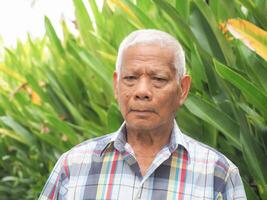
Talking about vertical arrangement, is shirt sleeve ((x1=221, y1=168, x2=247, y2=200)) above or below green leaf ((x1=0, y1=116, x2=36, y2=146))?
below

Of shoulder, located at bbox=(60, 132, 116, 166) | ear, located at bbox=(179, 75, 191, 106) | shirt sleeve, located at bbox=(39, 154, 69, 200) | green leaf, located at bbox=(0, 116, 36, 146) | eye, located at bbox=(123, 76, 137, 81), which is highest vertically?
green leaf, located at bbox=(0, 116, 36, 146)

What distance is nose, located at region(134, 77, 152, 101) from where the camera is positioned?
198 centimetres

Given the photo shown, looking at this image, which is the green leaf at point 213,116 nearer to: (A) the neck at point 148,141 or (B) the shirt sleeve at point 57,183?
(A) the neck at point 148,141

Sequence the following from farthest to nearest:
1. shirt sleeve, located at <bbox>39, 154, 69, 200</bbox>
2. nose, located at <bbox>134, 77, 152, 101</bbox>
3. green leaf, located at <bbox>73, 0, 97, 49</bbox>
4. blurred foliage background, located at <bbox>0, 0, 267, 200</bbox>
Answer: green leaf, located at <bbox>73, 0, 97, 49</bbox> → blurred foliage background, located at <bbox>0, 0, 267, 200</bbox> → shirt sleeve, located at <bbox>39, 154, 69, 200</bbox> → nose, located at <bbox>134, 77, 152, 101</bbox>

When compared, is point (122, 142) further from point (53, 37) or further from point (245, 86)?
point (53, 37)

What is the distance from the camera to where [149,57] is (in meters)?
2.02

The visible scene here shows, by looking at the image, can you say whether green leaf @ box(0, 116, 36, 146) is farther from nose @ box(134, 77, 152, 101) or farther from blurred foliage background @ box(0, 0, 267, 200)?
nose @ box(134, 77, 152, 101)

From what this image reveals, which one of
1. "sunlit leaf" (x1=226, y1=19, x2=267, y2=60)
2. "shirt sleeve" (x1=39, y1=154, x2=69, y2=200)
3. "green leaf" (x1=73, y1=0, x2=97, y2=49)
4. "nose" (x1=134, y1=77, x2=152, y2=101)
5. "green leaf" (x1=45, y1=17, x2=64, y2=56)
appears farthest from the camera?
"green leaf" (x1=45, y1=17, x2=64, y2=56)

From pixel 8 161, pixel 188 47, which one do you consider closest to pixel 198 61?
pixel 188 47

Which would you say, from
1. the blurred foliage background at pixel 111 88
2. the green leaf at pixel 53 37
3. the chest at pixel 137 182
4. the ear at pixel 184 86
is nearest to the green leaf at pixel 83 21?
the blurred foliage background at pixel 111 88

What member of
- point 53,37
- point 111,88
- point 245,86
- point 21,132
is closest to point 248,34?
→ point 245,86

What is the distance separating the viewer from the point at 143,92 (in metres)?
1.98

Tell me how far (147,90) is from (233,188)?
357 millimetres

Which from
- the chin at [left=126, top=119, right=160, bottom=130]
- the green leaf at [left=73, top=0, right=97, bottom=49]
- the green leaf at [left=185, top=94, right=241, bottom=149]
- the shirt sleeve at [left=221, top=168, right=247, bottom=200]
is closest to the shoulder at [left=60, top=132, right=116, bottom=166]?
the chin at [left=126, top=119, right=160, bottom=130]
